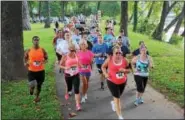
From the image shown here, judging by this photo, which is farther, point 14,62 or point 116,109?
point 14,62

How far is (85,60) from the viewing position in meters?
11.6

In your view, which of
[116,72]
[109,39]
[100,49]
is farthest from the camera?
[109,39]

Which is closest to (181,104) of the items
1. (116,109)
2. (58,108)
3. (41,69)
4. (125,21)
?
(116,109)

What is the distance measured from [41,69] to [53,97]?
3.23 feet

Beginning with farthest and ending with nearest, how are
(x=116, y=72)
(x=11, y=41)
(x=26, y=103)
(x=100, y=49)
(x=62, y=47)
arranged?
(x=11, y=41)
(x=62, y=47)
(x=100, y=49)
(x=26, y=103)
(x=116, y=72)

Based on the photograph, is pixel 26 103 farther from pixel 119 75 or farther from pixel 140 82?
pixel 119 75

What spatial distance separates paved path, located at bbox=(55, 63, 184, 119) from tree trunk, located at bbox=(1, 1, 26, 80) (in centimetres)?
Answer: 260

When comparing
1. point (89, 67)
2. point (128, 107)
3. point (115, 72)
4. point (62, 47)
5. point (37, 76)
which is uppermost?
point (115, 72)

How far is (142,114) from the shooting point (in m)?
10.2

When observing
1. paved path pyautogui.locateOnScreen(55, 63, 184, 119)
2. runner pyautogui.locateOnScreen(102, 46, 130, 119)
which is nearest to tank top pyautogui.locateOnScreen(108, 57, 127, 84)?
runner pyautogui.locateOnScreen(102, 46, 130, 119)

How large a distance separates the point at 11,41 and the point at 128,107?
6.06 m

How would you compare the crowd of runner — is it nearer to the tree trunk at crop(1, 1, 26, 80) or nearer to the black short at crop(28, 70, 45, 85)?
the black short at crop(28, 70, 45, 85)

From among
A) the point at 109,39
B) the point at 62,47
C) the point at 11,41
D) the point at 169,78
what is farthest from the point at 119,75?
the point at 11,41

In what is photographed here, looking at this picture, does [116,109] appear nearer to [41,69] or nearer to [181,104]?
[181,104]
